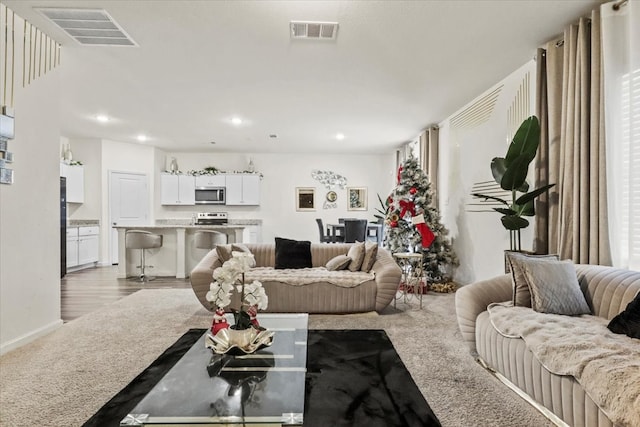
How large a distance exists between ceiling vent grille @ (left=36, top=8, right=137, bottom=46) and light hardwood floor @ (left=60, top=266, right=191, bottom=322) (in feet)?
9.74

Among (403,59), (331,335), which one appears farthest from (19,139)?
(403,59)

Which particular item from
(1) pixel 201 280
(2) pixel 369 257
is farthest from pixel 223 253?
(2) pixel 369 257

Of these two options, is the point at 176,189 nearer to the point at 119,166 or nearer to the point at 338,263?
the point at 119,166

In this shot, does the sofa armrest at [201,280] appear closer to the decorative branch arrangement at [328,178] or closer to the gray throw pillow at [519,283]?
the gray throw pillow at [519,283]

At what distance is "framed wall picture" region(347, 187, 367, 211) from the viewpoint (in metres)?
9.95

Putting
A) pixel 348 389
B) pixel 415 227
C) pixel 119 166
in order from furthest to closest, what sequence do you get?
pixel 119 166
pixel 415 227
pixel 348 389

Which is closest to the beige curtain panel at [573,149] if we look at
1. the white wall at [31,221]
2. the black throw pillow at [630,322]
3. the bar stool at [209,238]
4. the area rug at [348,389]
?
the black throw pillow at [630,322]

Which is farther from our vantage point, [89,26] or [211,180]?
[211,180]

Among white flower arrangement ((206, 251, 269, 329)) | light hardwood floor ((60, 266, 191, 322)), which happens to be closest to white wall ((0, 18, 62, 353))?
light hardwood floor ((60, 266, 191, 322))

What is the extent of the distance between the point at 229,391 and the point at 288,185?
8470 mm

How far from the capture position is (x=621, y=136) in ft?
9.34

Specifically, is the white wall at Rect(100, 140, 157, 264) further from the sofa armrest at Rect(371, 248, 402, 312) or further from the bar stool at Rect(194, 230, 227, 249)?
the sofa armrest at Rect(371, 248, 402, 312)

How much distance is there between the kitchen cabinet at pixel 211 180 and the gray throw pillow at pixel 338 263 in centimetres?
578

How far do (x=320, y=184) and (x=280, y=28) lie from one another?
6.74 meters
